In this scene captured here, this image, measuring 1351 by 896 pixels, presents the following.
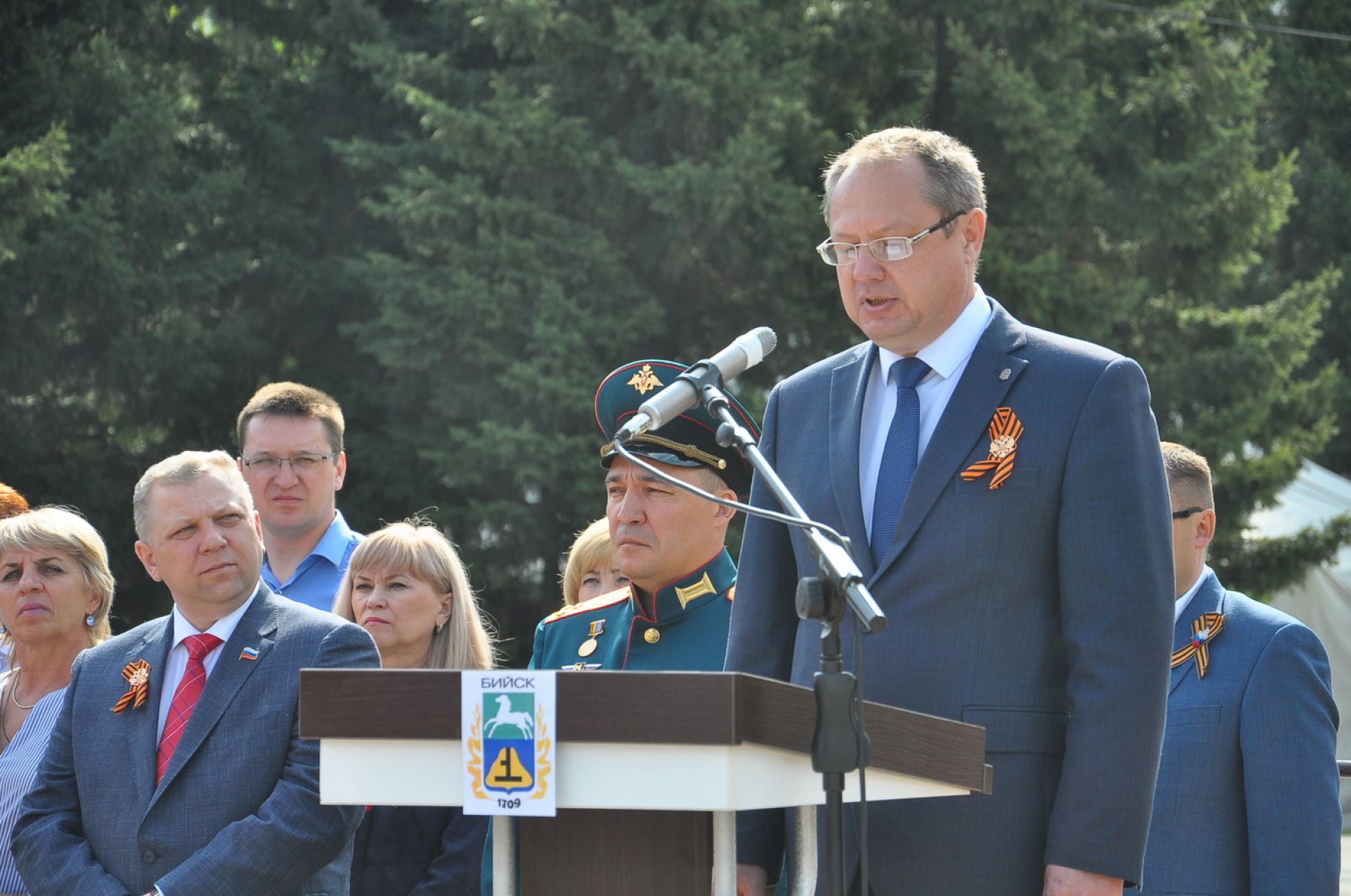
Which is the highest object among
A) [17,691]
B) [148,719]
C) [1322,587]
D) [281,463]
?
[1322,587]

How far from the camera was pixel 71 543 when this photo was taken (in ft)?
14.4

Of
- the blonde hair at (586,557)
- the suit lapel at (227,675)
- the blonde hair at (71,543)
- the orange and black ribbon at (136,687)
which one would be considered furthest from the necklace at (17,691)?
the blonde hair at (586,557)

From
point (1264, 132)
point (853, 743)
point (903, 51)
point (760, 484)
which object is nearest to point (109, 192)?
point (903, 51)

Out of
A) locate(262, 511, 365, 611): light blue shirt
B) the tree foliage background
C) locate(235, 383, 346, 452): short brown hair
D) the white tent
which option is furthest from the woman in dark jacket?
the white tent

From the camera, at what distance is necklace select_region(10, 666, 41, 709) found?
4301mm

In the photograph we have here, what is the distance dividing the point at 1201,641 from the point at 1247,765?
0.33 m

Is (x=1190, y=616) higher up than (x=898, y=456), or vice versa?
(x=898, y=456)

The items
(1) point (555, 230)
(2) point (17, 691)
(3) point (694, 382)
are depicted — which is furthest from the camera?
(1) point (555, 230)

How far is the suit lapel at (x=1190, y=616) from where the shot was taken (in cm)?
357

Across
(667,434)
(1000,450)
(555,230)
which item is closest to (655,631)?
(667,434)

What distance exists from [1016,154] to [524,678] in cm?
1136

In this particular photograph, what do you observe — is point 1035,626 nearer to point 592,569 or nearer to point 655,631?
point 655,631

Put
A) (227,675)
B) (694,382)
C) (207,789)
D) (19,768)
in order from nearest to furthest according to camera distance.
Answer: (694,382)
(207,789)
(227,675)
(19,768)

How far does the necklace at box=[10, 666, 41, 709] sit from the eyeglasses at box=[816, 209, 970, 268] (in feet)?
9.32
